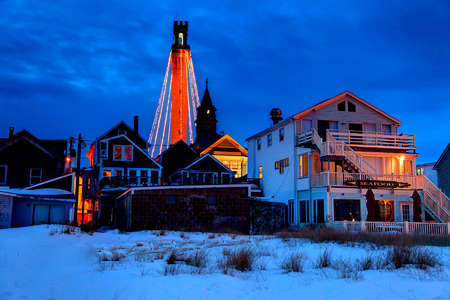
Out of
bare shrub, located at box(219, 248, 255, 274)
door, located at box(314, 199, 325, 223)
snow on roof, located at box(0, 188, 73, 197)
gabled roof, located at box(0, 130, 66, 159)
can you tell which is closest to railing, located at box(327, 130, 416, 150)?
door, located at box(314, 199, 325, 223)

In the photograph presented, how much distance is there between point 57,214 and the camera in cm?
3925

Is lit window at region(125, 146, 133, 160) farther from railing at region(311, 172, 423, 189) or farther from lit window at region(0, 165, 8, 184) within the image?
railing at region(311, 172, 423, 189)

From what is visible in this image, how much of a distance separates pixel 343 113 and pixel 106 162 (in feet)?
76.8

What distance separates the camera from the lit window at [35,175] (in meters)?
45.2

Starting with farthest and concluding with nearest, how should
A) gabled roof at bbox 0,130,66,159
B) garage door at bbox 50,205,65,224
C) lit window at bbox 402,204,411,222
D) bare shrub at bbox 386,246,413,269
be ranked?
1. gabled roof at bbox 0,130,66,159
2. garage door at bbox 50,205,65,224
3. lit window at bbox 402,204,411,222
4. bare shrub at bbox 386,246,413,269

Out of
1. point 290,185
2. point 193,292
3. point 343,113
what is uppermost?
point 343,113

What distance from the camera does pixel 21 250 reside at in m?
18.4

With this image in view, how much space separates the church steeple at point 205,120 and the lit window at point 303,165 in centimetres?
3813

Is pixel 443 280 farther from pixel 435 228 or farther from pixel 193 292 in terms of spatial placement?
pixel 435 228

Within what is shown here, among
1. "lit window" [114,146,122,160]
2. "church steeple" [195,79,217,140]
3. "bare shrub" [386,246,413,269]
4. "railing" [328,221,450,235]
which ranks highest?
"church steeple" [195,79,217,140]

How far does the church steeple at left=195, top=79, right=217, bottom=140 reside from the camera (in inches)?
3049

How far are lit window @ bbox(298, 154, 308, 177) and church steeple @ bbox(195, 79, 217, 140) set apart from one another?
125 ft

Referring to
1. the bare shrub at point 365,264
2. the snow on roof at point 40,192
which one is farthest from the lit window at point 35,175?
the bare shrub at point 365,264

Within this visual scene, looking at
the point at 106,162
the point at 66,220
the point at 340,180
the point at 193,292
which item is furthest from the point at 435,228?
the point at 106,162
